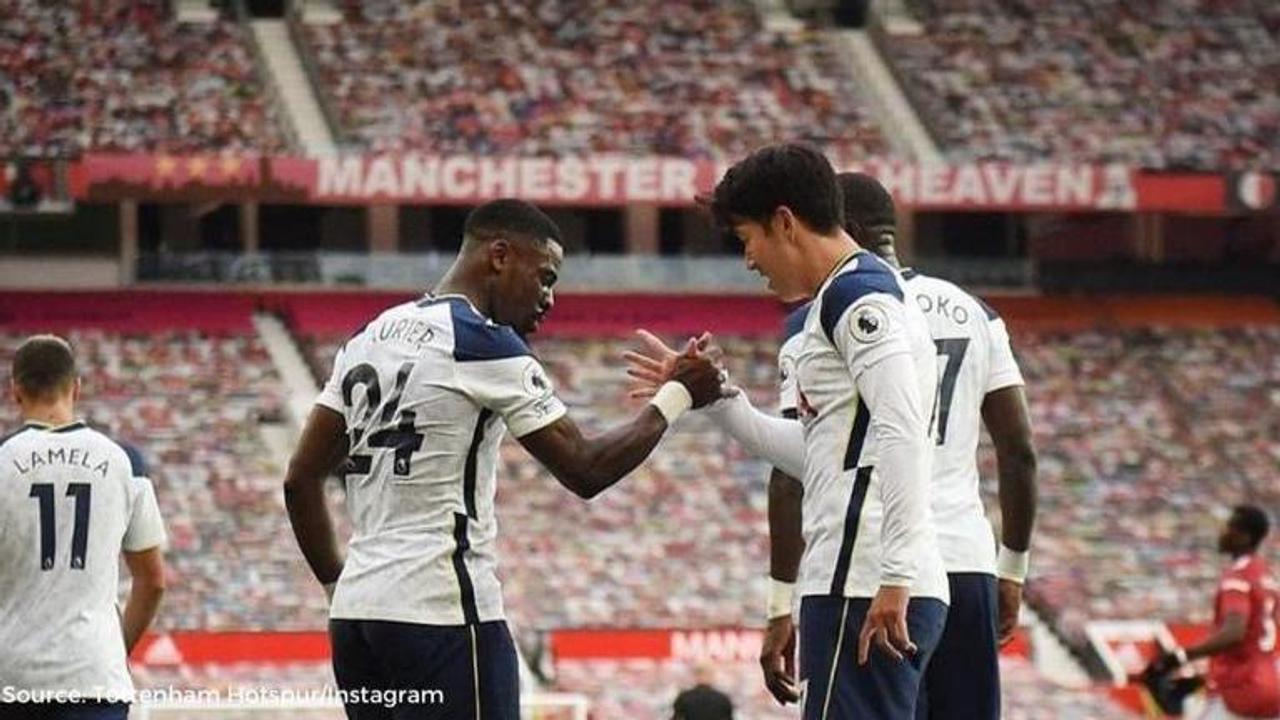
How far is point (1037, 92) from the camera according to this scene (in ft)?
120

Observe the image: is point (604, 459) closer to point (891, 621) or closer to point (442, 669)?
point (442, 669)

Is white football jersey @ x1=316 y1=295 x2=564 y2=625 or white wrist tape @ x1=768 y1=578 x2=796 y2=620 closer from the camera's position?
white football jersey @ x1=316 y1=295 x2=564 y2=625

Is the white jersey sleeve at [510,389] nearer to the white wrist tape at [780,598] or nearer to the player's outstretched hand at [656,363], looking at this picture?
the player's outstretched hand at [656,363]

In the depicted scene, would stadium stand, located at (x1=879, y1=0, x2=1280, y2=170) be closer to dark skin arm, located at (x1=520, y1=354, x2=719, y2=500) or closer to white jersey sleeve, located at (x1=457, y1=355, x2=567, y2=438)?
dark skin arm, located at (x1=520, y1=354, x2=719, y2=500)

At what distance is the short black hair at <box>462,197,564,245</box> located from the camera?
7781 millimetres

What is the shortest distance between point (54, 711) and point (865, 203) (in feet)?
9.12

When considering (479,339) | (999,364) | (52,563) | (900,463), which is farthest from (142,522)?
(900,463)

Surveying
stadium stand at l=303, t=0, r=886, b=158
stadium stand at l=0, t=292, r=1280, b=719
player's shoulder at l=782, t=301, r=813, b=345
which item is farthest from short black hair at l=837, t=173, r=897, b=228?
stadium stand at l=303, t=0, r=886, b=158

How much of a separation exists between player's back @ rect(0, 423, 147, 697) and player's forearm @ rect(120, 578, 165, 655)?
1.15 feet

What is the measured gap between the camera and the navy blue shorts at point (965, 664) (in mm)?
8211

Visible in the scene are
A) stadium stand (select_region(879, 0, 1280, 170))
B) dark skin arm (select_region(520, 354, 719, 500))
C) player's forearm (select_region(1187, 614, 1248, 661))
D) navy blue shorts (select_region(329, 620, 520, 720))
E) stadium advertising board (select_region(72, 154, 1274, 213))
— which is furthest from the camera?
stadium stand (select_region(879, 0, 1280, 170))

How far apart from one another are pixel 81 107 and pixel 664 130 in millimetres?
6828

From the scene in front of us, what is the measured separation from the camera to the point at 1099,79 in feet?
122

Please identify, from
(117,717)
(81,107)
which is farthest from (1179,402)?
(117,717)
